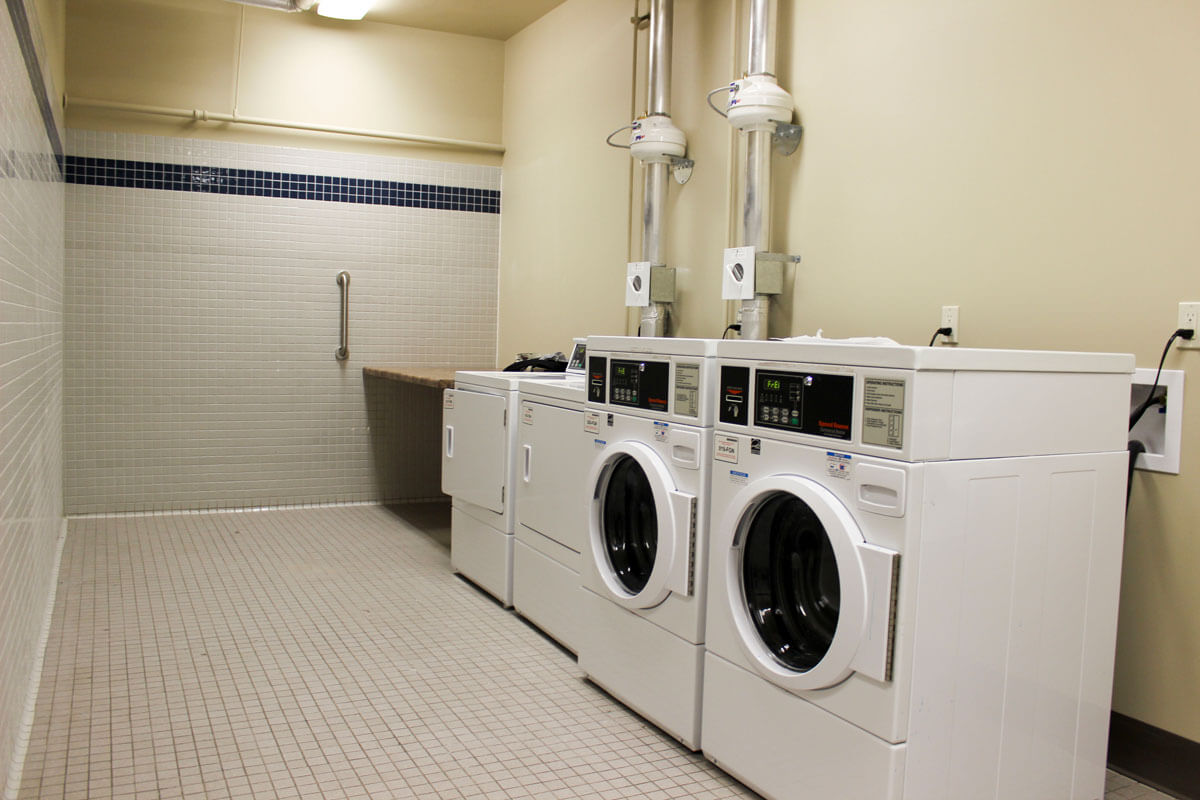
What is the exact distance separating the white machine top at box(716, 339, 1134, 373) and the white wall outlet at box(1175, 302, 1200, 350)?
167 mm

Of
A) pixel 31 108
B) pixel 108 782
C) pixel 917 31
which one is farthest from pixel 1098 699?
pixel 31 108

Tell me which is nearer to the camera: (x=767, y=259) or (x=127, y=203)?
(x=767, y=259)

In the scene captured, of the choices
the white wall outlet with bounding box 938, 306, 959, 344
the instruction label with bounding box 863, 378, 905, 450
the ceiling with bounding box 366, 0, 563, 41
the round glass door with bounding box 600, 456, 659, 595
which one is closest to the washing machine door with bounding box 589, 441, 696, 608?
the round glass door with bounding box 600, 456, 659, 595

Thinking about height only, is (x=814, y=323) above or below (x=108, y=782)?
above

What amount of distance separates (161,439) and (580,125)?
2.86 meters

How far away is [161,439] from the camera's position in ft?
16.4

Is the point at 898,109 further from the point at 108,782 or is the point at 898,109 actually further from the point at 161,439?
the point at 161,439

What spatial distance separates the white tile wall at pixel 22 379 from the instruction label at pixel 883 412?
1712 millimetres

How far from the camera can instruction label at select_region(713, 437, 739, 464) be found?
83.4 inches

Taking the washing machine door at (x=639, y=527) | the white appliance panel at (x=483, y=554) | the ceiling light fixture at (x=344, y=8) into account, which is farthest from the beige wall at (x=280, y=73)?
the washing machine door at (x=639, y=527)

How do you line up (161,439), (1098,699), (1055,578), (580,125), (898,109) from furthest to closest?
(161,439), (580,125), (898,109), (1098,699), (1055,578)

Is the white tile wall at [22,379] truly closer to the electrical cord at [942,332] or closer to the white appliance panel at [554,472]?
the white appliance panel at [554,472]

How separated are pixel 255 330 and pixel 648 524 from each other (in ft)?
11.2

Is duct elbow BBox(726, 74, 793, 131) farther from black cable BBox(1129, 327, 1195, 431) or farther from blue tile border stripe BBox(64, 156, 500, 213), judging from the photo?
blue tile border stripe BBox(64, 156, 500, 213)
